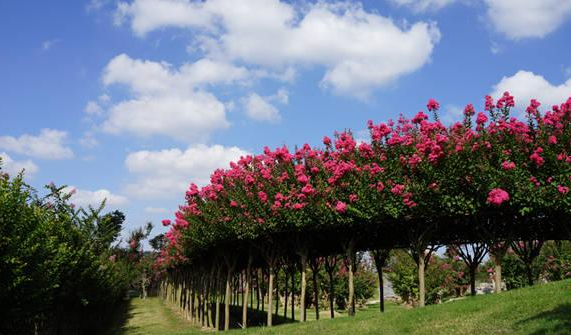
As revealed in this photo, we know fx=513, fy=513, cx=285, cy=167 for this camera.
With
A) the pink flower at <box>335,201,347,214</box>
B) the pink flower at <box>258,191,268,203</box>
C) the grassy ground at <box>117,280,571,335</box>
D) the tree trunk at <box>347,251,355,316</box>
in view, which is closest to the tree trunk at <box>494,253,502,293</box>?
the grassy ground at <box>117,280,571,335</box>

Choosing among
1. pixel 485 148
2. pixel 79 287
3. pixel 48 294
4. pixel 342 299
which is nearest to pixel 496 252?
pixel 485 148

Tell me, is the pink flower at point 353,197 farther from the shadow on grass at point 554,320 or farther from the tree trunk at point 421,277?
the shadow on grass at point 554,320

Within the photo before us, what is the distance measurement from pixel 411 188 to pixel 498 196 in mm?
2830

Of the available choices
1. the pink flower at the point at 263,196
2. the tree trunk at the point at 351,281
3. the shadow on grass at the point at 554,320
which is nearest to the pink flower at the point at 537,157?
the shadow on grass at the point at 554,320

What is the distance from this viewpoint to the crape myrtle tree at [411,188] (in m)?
15.6

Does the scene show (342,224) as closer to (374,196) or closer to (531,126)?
(374,196)

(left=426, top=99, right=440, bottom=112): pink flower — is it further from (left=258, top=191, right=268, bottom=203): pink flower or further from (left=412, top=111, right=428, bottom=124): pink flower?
(left=258, top=191, right=268, bottom=203): pink flower

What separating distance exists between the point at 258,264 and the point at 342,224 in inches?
776

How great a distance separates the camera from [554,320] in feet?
35.7

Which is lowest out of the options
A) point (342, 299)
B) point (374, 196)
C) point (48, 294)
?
point (342, 299)

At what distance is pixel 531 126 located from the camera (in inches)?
635

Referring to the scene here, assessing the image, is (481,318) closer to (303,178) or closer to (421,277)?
(421,277)

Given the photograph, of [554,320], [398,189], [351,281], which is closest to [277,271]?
[351,281]

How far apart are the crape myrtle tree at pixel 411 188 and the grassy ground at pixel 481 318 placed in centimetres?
273
